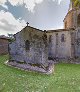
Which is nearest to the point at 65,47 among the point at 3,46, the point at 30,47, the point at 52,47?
the point at 52,47

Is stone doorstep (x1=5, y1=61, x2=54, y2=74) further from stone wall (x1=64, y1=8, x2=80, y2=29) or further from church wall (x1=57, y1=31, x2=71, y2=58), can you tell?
stone wall (x1=64, y1=8, x2=80, y2=29)

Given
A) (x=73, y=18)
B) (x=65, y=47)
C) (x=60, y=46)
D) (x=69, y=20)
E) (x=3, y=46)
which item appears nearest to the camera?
(x=65, y=47)

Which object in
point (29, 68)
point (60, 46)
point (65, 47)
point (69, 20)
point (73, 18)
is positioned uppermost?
point (73, 18)

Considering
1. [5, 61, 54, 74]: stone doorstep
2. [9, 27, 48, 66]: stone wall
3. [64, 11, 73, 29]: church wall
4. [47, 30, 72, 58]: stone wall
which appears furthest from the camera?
Result: [64, 11, 73, 29]: church wall

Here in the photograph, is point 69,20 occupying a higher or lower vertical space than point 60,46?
higher

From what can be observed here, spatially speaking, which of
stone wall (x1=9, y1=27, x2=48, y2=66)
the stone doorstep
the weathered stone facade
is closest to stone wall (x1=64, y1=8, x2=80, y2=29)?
stone wall (x1=9, y1=27, x2=48, y2=66)

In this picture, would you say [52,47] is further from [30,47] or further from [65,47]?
[30,47]

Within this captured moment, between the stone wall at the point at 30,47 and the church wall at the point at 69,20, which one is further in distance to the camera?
the church wall at the point at 69,20

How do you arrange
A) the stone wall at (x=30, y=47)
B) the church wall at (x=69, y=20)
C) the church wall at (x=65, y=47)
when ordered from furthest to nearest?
the church wall at (x=69, y=20) → the church wall at (x=65, y=47) → the stone wall at (x=30, y=47)

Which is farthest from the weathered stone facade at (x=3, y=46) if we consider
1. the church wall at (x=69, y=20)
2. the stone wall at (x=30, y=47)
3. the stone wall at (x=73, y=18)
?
the stone wall at (x=73, y=18)

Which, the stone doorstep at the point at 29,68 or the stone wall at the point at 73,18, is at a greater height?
the stone wall at the point at 73,18

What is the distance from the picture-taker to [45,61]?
121 feet

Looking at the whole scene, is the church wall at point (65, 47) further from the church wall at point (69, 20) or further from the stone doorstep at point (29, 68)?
the stone doorstep at point (29, 68)

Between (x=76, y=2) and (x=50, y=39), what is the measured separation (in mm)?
36249
